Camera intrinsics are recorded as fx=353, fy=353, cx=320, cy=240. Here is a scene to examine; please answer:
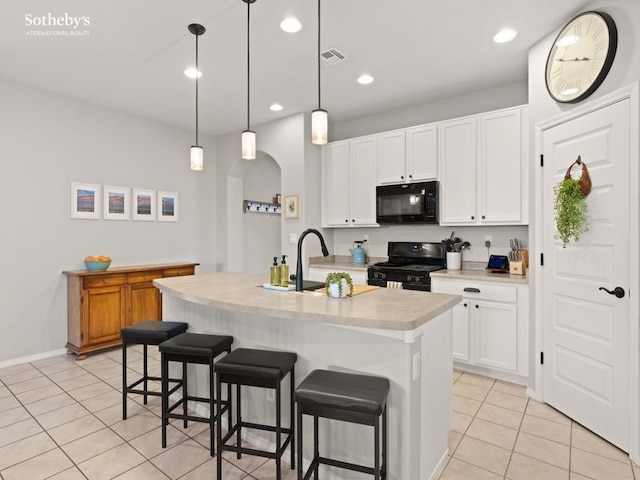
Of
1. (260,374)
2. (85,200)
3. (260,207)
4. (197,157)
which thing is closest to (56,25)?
(197,157)

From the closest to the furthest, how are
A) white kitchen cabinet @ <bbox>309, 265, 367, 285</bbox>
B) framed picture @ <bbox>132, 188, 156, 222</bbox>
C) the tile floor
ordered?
the tile floor < white kitchen cabinet @ <bbox>309, 265, 367, 285</bbox> < framed picture @ <bbox>132, 188, 156, 222</bbox>

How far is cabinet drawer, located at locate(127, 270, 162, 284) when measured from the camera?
171 inches

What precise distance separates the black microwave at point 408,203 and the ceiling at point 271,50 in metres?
1.08

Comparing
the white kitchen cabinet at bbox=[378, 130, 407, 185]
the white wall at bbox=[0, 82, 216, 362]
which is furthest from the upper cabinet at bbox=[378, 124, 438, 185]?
the white wall at bbox=[0, 82, 216, 362]

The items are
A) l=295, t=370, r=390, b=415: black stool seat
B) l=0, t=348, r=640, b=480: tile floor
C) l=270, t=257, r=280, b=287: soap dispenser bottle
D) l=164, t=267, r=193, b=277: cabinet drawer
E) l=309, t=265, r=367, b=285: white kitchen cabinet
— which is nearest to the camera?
l=295, t=370, r=390, b=415: black stool seat

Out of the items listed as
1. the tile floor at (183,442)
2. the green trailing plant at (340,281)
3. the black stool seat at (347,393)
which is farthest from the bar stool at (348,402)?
the tile floor at (183,442)

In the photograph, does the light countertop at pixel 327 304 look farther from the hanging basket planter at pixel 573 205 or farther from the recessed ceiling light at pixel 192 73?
the recessed ceiling light at pixel 192 73

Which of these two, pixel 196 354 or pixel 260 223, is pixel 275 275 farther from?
pixel 260 223

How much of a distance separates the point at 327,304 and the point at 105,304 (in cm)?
337

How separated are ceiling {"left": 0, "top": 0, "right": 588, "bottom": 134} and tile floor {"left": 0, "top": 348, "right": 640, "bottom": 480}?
3.02 m

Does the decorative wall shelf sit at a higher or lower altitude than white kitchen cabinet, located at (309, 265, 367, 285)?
higher

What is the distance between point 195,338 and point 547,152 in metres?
3.06

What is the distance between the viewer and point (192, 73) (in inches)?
140

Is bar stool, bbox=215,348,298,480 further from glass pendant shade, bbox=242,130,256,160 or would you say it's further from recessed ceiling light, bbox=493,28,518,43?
recessed ceiling light, bbox=493,28,518,43
